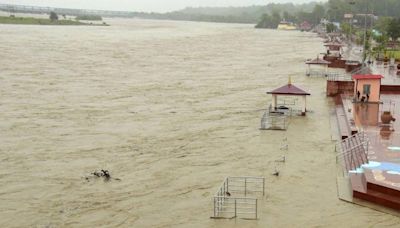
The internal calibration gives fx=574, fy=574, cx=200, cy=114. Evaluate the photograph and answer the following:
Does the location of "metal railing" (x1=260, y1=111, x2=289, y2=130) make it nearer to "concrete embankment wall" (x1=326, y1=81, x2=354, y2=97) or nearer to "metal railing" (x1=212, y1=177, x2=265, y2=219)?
"concrete embankment wall" (x1=326, y1=81, x2=354, y2=97)

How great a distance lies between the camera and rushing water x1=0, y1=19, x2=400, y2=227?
1161 cm

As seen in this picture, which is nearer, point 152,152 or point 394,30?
point 152,152

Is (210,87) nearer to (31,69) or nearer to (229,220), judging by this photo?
(31,69)

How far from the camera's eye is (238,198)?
1158 centimetres

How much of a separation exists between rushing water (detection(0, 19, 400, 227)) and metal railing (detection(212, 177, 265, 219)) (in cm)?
21

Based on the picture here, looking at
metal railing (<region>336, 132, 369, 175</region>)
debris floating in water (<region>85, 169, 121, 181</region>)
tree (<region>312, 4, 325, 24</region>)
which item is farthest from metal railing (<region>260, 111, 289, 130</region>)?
tree (<region>312, 4, 325, 24</region>)

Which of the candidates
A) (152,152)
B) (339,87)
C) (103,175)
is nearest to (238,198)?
(103,175)

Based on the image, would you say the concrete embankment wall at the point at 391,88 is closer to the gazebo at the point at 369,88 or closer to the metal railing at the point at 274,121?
the gazebo at the point at 369,88

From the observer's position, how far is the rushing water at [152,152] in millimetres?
11609

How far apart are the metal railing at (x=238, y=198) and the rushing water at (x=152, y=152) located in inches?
8.4

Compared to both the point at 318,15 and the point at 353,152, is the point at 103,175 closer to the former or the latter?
the point at 353,152

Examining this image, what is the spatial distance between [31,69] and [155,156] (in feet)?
70.7

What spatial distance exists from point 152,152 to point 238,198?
5226mm

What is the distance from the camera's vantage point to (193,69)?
125 ft
